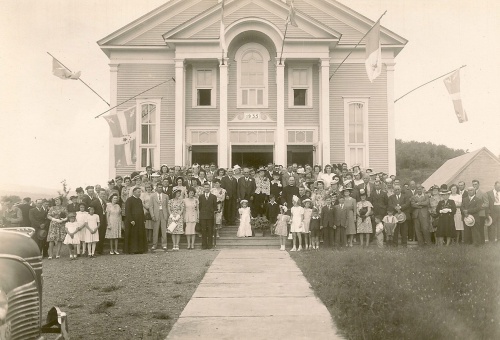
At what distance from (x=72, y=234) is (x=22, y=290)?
36.7 ft

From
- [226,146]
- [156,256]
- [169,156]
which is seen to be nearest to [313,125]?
[226,146]

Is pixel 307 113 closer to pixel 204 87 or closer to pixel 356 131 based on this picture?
pixel 356 131

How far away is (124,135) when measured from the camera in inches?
776

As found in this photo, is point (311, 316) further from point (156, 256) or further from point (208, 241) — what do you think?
point (208, 241)

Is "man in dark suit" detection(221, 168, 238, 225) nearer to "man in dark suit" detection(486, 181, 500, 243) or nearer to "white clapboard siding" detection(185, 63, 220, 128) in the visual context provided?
"white clapboard siding" detection(185, 63, 220, 128)

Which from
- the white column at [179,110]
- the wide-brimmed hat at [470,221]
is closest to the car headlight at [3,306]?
the wide-brimmed hat at [470,221]

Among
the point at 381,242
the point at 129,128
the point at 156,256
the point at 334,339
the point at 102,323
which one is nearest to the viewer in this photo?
the point at 334,339

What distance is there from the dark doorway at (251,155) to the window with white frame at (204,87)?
222 centimetres

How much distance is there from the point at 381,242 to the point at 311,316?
8974 millimetres

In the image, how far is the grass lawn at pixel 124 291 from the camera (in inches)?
279

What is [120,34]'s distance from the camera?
2339 cm

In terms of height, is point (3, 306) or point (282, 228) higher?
point (3, 306)

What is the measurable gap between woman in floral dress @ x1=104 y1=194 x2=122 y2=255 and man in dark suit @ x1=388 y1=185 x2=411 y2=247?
7.58 metres

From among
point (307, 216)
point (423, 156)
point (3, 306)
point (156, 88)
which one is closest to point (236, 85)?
point (156, 88)
